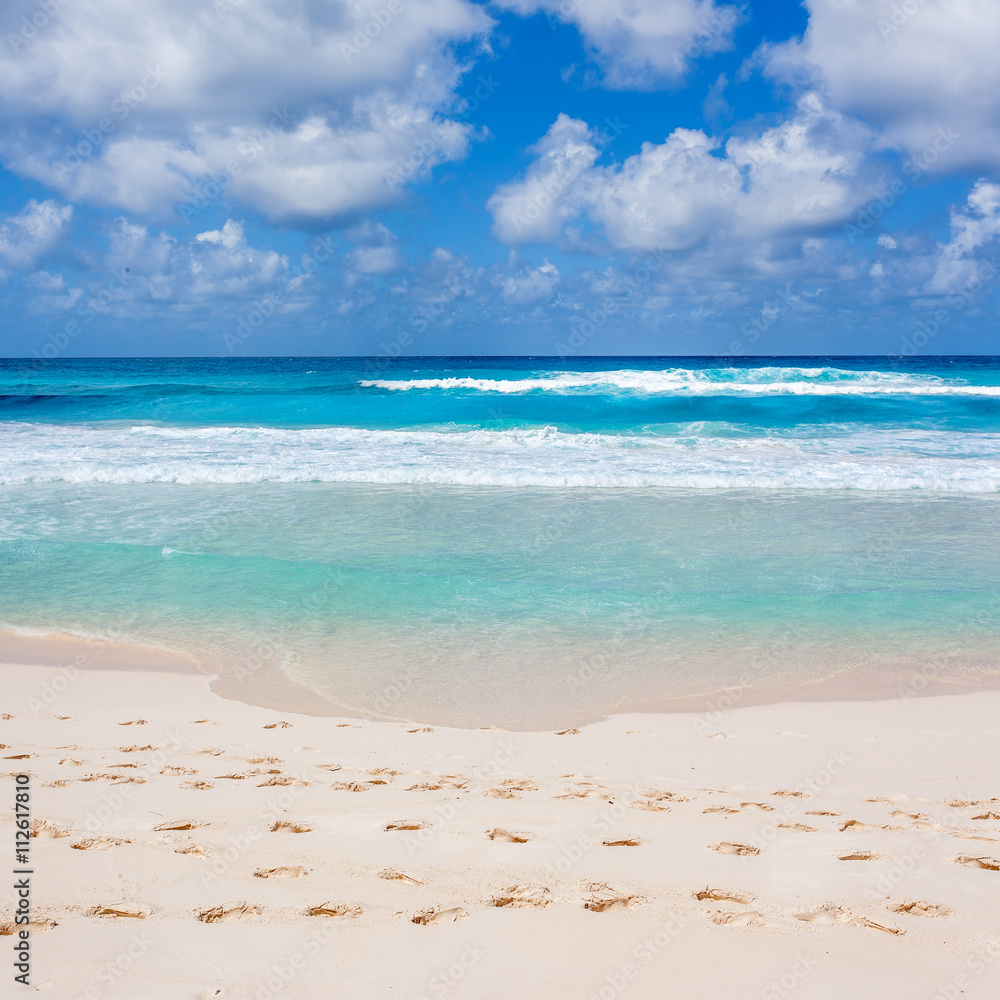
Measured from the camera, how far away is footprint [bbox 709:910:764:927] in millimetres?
2786

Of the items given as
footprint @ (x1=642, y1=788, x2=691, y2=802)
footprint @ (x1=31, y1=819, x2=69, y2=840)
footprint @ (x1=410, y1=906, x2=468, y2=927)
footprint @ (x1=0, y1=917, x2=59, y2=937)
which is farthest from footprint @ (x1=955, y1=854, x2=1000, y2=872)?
footprint @ (x1=31, y1=819, x2=69, y2=840)

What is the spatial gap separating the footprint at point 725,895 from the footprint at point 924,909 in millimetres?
567

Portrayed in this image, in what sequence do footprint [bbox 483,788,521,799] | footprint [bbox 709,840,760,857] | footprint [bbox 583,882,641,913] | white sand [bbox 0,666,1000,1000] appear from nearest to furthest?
white sand [bbox 0,666,1000,1000] → footprint [bbox 583,882,641,913] → footprint [bbox 709,840,760,857] → footprint [bbox 483,788,521,799]

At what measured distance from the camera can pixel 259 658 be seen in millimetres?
5992

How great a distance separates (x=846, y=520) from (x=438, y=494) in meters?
6.41

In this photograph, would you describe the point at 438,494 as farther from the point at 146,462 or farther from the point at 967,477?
the point at 967,477

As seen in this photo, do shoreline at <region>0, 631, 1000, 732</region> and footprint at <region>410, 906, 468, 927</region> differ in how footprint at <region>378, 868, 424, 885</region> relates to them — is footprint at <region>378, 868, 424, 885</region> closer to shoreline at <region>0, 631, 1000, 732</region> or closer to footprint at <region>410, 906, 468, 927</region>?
footprint at <region>410, 906, 468, 927</region>

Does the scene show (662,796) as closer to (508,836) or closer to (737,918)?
(508,836)

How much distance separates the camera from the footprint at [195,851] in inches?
126

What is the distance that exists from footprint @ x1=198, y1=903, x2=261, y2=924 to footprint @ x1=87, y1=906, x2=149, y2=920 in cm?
22

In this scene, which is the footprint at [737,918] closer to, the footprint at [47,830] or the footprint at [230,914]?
the footprint at [230,914]

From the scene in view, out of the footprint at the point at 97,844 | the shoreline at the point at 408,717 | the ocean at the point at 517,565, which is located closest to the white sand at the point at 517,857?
the footprint at the point at 97,844

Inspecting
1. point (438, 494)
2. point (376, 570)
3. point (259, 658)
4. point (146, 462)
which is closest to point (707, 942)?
point (259, 658)

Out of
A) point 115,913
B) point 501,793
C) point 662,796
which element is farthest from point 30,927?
point 662,796
